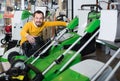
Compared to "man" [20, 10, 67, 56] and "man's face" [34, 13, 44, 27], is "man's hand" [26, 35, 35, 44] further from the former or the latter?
"man's face" [34, 13, 44, 27]

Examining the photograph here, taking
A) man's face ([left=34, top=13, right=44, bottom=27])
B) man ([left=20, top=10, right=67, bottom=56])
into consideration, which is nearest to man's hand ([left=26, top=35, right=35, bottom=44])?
man ([left=20, top=10, right=67, bottom=56])

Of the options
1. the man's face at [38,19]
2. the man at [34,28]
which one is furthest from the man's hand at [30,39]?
the man's face at [38,19]

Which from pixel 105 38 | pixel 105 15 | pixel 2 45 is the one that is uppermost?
pixel 105 15

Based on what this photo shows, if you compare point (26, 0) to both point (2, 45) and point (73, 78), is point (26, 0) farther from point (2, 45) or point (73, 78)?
point (73, 78)

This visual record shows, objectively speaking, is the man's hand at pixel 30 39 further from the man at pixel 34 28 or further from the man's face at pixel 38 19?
the man's face at pixel 38 19

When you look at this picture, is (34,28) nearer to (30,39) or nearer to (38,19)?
(38,19)

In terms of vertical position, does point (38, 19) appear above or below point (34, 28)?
above

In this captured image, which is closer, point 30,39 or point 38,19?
point 30,39

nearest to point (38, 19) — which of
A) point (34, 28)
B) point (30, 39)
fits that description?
point (34, 28)

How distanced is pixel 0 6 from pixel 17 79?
16.5 feet

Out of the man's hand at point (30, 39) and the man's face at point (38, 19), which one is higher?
the man's face at point (38, 19)

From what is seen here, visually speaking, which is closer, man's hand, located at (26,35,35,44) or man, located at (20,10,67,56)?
man's hand, located at (26,35,35,44)

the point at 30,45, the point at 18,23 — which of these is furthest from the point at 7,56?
the point at 18,23

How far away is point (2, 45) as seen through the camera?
20.2 feet
